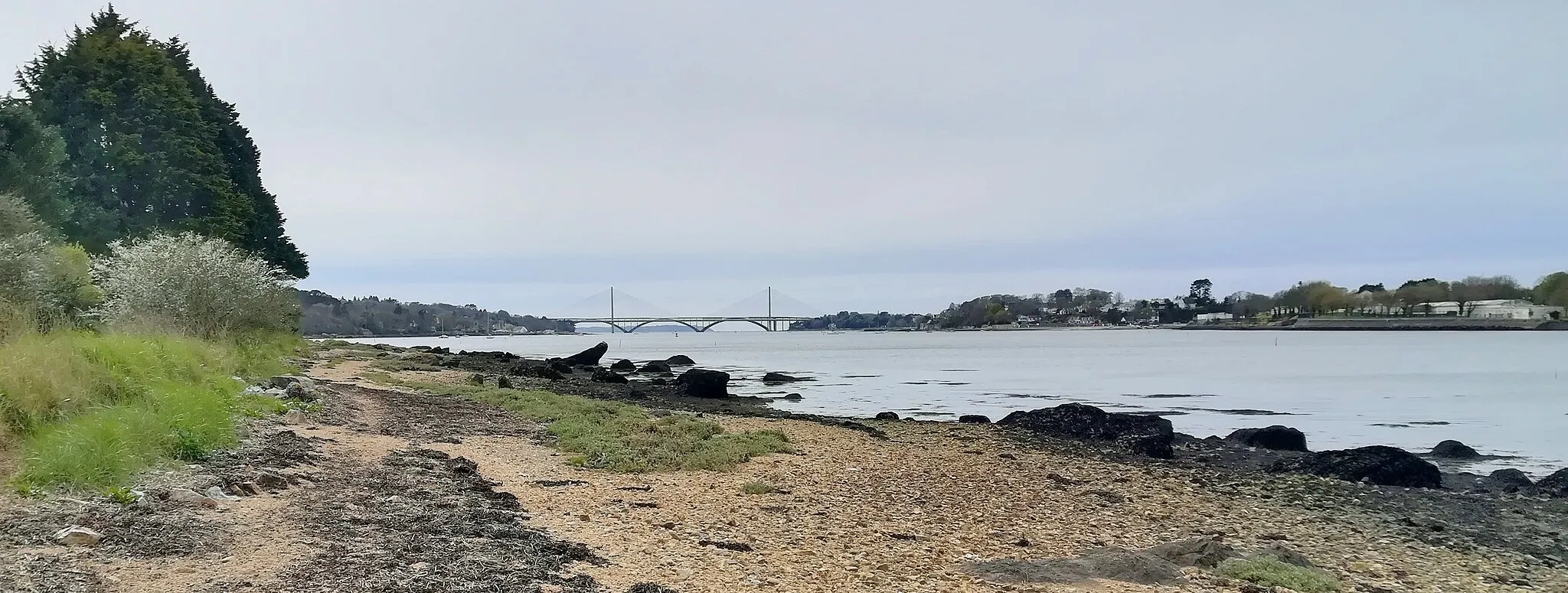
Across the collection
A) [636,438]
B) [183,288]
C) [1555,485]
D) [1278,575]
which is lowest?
[1555,485]

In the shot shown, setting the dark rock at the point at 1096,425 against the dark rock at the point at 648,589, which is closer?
the dark rock at the point at 648,589

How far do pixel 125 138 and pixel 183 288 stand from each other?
1171 cm

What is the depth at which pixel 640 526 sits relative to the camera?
32.2 feet

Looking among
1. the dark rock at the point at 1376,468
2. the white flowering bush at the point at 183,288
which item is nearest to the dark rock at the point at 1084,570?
the dark rock at the point at 1376,468

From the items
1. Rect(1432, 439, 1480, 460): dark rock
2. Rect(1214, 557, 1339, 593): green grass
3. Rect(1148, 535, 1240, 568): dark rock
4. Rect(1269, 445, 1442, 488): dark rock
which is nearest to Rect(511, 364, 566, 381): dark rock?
Rect(1269, 445, 1442, 488): dark rock

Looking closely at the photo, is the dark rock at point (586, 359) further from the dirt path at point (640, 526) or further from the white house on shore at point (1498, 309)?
the white house on shore at point (1498, 309)

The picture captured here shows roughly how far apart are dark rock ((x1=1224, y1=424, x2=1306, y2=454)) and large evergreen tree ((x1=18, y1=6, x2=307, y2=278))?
102 feet

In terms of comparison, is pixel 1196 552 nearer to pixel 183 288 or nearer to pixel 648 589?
pixel 648 589

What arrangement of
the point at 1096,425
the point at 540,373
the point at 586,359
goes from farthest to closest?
the point at 586,359 → the point at 540,373 → the point at 1096,425

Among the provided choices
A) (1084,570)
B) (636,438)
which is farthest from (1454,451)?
(636,438)

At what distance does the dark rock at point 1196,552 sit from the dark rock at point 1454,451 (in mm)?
14177

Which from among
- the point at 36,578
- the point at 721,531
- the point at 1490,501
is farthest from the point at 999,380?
the point at 36,578

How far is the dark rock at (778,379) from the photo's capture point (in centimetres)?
4822

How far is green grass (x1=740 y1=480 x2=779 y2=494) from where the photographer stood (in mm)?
12391
